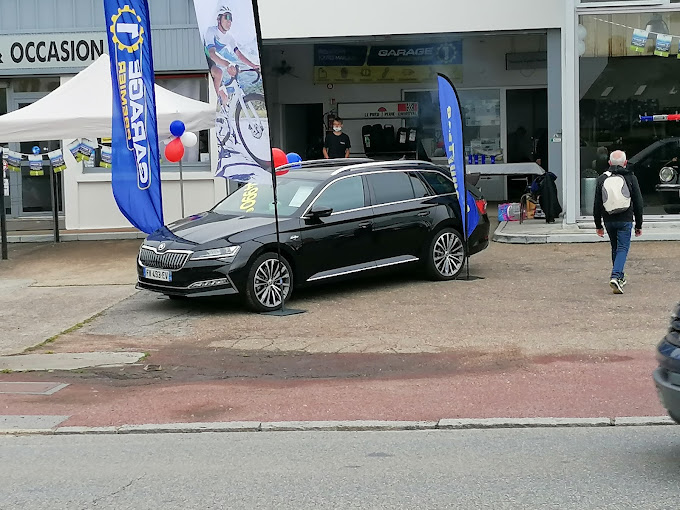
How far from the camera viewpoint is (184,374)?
952 centimetres

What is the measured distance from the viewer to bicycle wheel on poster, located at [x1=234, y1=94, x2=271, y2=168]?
469 inches

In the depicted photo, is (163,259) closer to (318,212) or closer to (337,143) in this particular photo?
(318,212)

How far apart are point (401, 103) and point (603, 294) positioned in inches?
557

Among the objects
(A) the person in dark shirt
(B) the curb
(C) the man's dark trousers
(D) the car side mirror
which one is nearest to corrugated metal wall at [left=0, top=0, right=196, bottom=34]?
(A) the person in dark shirt

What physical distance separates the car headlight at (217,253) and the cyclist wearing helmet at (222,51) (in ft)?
5.48

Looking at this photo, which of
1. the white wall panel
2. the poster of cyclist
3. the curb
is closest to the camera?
the curb

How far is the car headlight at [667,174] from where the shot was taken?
1823 centimetres

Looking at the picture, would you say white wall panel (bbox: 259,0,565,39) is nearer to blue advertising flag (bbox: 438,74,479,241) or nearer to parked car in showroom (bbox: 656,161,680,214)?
parked car in showroom (bbox: 656,161,680,214)

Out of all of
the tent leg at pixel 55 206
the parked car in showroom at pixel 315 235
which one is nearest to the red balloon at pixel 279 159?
the parked car in showroom at pixel 315 235

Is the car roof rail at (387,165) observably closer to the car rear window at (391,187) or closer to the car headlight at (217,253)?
the car rear window at (391,187)

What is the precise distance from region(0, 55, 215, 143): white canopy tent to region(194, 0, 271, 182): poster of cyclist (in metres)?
5.24

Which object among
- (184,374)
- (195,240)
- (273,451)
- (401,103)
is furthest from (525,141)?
(273,451)

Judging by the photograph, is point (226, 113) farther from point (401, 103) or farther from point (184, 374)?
point (401, 103)

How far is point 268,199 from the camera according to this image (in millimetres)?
13180
